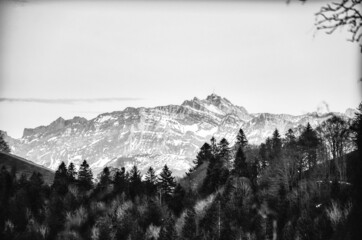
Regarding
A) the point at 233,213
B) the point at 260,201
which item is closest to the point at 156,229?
the point at 233,213

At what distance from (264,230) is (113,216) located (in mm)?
37246

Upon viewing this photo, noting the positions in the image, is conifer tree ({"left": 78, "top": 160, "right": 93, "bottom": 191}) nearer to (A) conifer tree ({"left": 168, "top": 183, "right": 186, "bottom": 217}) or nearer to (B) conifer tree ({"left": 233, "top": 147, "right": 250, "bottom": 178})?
(A) conifer tree ({"left": 168, "top": 183, "right": 186, "bottom": 217})

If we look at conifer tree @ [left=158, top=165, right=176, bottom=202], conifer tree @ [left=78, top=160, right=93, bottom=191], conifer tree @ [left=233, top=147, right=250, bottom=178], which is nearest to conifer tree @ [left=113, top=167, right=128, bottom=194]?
conifer tree @ [left=78, top=160, right=93, bottom=191]

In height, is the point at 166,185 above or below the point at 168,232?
below

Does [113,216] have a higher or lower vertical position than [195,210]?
lower

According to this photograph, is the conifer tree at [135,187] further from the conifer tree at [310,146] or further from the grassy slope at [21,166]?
the grassy slope at [21,166]

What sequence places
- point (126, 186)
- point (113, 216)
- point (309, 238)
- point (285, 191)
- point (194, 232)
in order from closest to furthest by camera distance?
point (309, 238)
point (194, 232)
point (285, 191)
point (113, 216)
point (126, 186)

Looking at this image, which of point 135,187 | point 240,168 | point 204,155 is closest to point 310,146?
point 240,168

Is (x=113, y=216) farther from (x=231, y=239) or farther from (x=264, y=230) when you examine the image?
(x=264, y=230)

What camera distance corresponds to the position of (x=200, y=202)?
3346 inches

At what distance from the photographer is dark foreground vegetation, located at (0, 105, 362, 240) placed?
69.7m

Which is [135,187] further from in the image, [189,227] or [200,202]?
[189,227]

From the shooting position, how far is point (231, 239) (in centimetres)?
7200

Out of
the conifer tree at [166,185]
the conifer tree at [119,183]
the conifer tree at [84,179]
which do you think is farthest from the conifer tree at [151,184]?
the conifer tree at [84,179]
